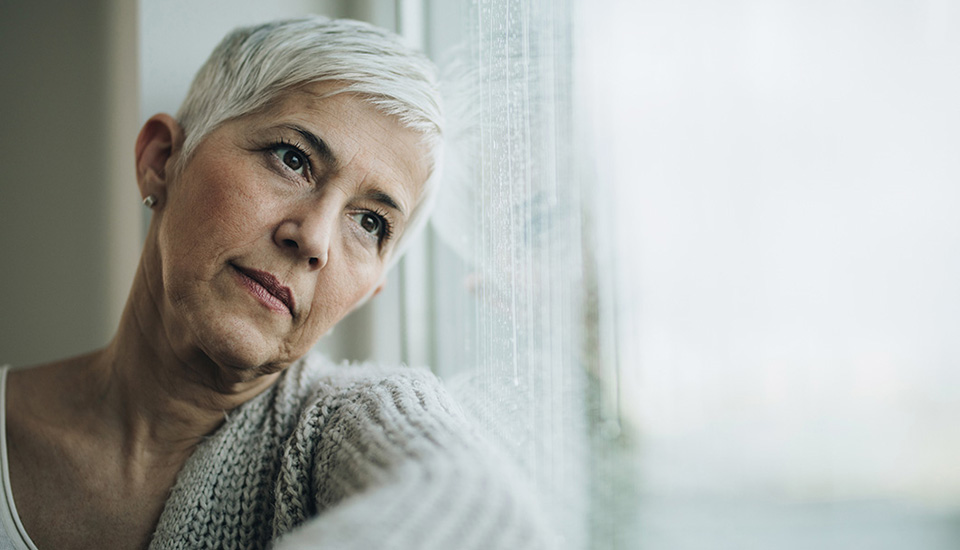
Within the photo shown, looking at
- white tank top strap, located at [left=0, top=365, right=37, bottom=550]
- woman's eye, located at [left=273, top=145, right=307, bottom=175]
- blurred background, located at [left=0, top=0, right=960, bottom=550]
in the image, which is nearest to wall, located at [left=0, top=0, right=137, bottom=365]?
white tank top strap, located at [left=0, top=365, right=37, bottom=550]

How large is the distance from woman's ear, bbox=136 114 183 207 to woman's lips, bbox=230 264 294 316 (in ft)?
0.83

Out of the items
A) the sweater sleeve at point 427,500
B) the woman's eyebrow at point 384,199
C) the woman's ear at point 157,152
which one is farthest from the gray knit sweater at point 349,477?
the woman's ear at point 157,152

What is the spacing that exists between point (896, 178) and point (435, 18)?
928 mm

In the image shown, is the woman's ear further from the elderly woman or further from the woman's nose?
the woman's nose

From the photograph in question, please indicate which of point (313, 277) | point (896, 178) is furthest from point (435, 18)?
point (896, 178)

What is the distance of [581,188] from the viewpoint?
0.68 m

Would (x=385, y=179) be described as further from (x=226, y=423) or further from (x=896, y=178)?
(x=896, y=178)

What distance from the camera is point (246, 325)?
29.4 inches

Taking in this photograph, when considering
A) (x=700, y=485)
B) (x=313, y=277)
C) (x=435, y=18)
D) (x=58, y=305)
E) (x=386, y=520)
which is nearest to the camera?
(x=386, y=520)

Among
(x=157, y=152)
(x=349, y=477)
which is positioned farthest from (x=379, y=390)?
(x=157, y=152)

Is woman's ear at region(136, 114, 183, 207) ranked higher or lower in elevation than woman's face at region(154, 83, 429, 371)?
higher

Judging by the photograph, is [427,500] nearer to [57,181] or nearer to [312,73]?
[312,73]

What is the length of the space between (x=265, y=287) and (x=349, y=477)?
29cm

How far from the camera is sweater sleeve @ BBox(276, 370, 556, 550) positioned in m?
0.46
